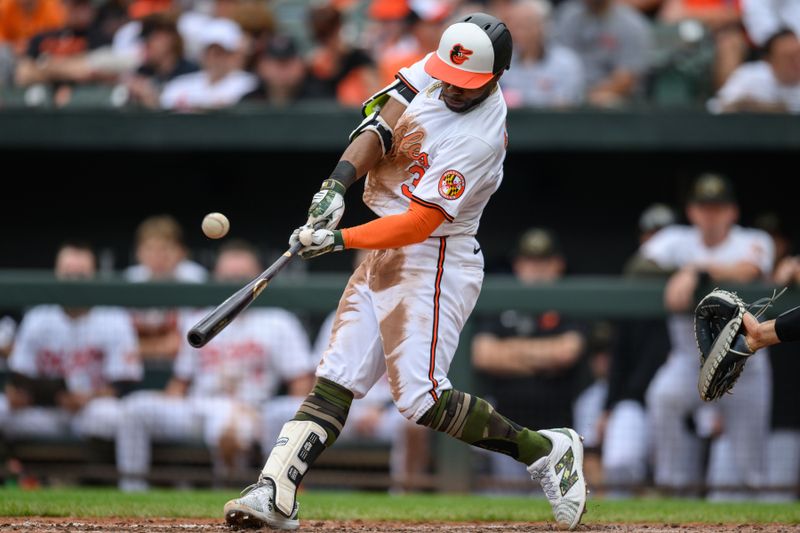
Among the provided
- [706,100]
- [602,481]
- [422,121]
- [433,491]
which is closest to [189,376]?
[433,491]

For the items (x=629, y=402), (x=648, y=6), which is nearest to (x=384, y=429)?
(x=629, y=402)

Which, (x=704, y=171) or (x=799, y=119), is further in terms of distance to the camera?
(x=704, y=171)

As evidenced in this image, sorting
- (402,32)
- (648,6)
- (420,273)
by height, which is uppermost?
(648,6)

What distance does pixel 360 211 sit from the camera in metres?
9.92

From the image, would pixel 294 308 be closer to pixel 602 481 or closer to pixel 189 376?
pixel 189 376

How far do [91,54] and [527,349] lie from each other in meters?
4.74

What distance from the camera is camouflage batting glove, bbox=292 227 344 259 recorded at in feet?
14.2

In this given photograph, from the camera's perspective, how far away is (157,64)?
9.72 meters

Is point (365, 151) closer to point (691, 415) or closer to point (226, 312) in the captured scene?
point (226, 312)

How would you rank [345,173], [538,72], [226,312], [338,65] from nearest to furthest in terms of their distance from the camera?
[226,312]
[345,173]
[538,72]
[338,65]

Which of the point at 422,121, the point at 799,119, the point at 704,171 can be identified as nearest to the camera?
the point at 422,121

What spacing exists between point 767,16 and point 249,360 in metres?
4.81

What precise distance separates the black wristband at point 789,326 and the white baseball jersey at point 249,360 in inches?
131

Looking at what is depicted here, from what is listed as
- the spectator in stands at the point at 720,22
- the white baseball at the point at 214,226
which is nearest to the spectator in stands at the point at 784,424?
the spectator in stands at the point at 720,22
